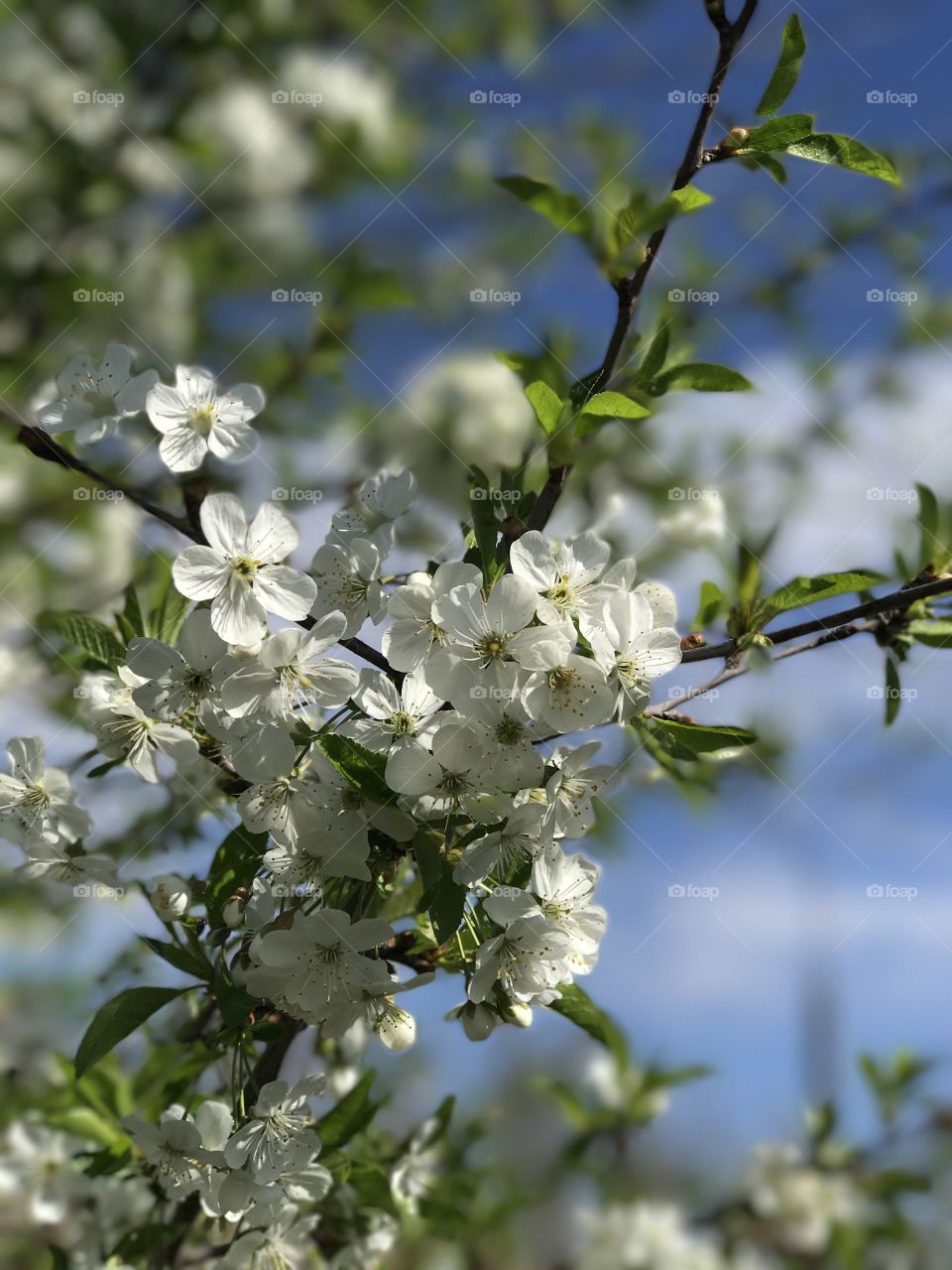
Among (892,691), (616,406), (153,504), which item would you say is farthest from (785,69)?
(153,504)

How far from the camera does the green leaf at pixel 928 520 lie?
1219 millimetres

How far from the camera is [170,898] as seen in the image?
1038 millimetres

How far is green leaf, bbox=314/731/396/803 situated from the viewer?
899mm

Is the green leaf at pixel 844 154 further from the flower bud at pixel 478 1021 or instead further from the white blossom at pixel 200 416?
the flower bud at pixel 478 1021

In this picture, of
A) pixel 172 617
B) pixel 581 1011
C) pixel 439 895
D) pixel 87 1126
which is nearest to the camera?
pixel 439 895

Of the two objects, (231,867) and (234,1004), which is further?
(231,867)

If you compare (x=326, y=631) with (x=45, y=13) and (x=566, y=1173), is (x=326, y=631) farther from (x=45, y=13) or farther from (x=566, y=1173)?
(x=45, y=13)

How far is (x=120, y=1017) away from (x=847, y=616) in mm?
799

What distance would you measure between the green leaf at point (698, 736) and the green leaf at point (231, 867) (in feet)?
1.30

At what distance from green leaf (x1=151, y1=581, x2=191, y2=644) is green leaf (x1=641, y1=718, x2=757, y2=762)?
560 millimetres

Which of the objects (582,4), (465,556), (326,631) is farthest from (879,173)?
(582,4)

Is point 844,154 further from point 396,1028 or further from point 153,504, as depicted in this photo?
point 396,1028

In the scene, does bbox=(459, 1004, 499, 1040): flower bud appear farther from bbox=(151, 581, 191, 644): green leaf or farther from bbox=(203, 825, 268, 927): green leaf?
bbox=(151, 581, 191, 644): green leaf

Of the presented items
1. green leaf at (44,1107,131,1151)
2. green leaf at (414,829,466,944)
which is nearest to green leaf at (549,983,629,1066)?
green leaf at (414,829,466,944)
